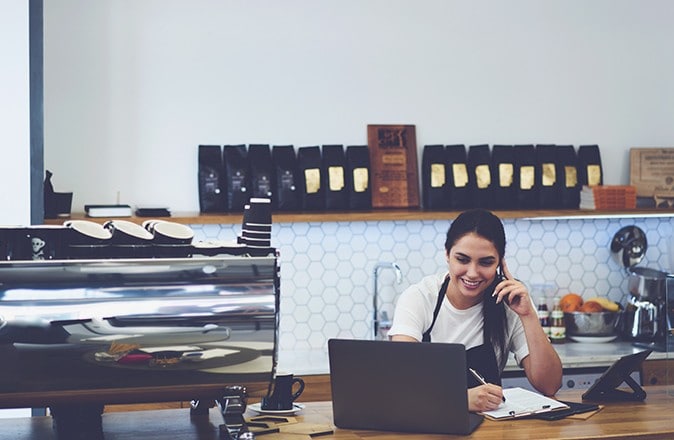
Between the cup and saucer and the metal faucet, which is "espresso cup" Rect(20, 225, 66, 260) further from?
the metal faucet

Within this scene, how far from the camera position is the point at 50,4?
14.5 ft

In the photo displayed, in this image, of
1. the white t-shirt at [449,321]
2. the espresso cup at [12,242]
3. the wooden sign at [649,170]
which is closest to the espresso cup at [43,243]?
the espresso cup at [12,242]

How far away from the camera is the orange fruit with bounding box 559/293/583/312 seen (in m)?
4.82

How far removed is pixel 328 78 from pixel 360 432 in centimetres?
242

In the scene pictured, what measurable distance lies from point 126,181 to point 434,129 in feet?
4.99

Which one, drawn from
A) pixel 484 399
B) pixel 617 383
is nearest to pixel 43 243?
pixel 484 399

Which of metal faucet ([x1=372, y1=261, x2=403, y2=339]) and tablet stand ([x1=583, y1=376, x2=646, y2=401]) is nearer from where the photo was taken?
tablet stand ([x1=583, y1=376, x2=646, y2=401])

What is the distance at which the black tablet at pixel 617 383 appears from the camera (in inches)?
121

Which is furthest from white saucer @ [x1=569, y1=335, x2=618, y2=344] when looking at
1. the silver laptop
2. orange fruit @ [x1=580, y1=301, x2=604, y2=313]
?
the silver laptop

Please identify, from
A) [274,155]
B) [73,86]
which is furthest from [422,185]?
[73,86]

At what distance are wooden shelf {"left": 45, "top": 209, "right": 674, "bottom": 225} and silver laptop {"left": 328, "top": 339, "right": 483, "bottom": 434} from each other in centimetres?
181

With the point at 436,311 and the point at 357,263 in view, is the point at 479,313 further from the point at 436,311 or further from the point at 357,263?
the point at 357,263

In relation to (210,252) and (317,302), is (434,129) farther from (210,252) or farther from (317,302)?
(210,252)

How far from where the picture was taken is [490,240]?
333 cm
